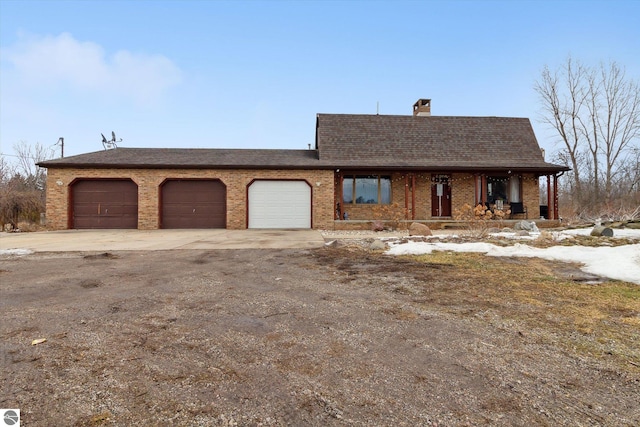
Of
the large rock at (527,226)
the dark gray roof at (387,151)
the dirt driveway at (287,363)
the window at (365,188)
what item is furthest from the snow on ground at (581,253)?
the dark gray roof at (387,151)

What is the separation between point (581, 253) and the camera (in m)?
6.63

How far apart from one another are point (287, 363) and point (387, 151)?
51.7 ft

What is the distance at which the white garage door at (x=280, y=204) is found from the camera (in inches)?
606

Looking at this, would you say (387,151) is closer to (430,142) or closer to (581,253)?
(430,142)

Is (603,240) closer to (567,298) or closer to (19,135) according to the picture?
(567,298)

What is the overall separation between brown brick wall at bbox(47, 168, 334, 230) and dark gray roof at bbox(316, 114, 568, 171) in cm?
170

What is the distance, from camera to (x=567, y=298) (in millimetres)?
3934

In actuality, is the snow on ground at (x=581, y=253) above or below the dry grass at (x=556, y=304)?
above

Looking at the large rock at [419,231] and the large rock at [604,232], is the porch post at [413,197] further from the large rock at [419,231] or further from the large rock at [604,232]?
the large rock at [604,232]

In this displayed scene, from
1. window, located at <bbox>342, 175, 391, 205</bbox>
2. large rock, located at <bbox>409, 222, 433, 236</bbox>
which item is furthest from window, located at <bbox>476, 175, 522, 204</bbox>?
large rock, located at <bbox>409, 222, 433, 236</bbox>

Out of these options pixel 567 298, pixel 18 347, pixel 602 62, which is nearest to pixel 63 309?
pixel 18 347

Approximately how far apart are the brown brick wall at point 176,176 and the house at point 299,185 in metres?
0.05

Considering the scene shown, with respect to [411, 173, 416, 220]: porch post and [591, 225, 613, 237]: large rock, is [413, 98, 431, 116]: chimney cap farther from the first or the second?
[591, 225, 613, 237]: large rock

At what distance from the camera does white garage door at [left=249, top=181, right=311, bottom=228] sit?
1539 cm
